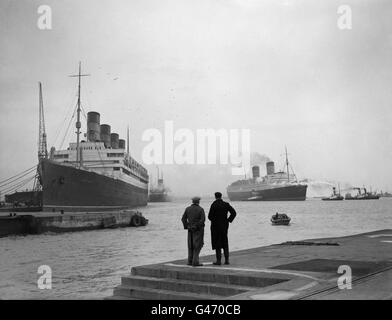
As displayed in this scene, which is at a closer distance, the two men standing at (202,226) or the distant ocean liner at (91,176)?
the two men standing at (202,226)

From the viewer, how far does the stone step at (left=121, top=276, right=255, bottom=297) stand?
21.7ft

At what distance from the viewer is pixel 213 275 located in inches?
283

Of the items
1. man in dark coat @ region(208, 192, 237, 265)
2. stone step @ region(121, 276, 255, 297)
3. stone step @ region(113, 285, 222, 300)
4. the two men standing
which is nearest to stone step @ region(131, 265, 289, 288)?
stone step @ region(121, 276, 255, 297)

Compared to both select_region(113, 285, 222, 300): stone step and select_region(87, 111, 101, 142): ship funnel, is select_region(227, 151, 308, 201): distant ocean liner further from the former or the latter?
select_region(113, 285, 222, 300): stone step

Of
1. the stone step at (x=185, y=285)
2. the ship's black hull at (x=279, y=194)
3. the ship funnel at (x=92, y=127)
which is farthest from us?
the ship's black hull at (x=279, y=194)

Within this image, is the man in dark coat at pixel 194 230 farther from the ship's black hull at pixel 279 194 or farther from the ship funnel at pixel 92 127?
the ship's black hull at pixel 279 194

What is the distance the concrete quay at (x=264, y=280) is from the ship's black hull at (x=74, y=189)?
37.2 metres

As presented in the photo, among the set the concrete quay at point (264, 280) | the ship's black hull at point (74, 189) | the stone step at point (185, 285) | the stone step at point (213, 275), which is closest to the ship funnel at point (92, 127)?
the ship's black hull at point (74, 189)

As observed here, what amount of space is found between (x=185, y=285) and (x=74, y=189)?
40976 millimetres

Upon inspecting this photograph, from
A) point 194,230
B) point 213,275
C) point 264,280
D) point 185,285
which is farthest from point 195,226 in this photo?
point 264,280

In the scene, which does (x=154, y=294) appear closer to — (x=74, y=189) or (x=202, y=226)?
(x=202, y=226)

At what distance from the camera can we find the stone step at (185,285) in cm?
661

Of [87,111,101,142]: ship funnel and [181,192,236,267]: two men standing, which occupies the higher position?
[87,111,101,142]: ship funnel
